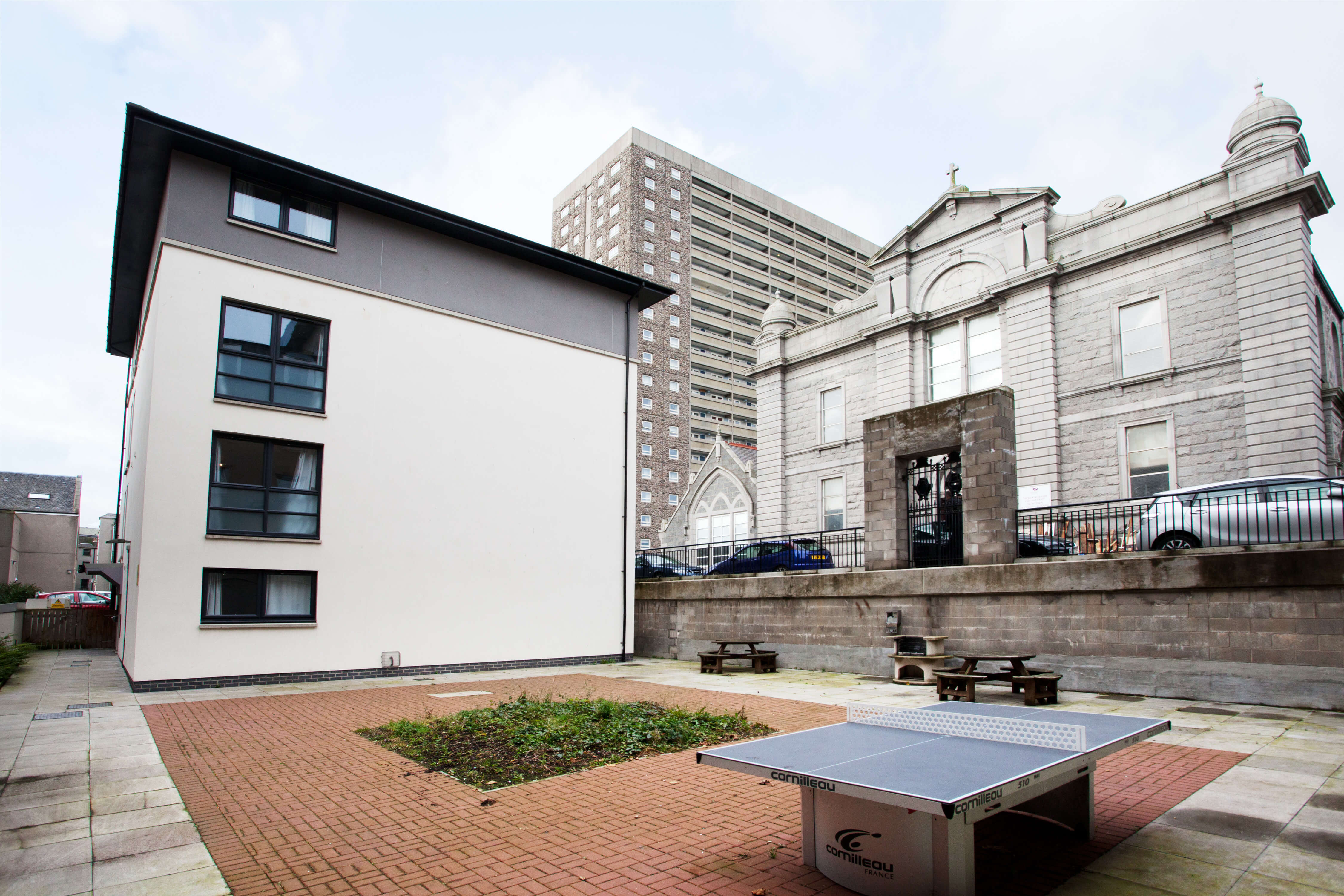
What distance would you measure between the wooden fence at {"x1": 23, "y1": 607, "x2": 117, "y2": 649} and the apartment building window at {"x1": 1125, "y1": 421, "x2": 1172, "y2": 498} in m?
29.0

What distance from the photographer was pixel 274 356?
1473 cm

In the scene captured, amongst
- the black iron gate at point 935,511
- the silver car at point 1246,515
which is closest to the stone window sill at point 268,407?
the black iron gate at point 935,511

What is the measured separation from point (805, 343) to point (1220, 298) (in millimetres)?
13886

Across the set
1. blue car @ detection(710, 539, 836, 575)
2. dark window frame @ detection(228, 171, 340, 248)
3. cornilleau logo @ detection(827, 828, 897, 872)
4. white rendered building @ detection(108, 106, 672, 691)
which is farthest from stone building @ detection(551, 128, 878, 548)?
cornilleau logo @ detection(827, 828, 897, 872)

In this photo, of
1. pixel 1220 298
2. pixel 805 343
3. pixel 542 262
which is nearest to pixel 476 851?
pixel 542 262

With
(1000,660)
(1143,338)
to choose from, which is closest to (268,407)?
(1000,660)

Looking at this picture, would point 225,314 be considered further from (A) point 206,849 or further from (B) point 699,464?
(B) point 699,464

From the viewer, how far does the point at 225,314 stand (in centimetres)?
1422

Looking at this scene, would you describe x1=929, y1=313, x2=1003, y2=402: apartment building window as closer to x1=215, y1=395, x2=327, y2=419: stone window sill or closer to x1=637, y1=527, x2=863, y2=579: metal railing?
x1=637, y1=527, x2=863, y2=579: metal railing

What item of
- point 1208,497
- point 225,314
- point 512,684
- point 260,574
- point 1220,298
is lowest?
point 512,684

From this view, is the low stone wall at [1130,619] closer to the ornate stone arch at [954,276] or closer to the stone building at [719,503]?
the ornate stone arch at [954,276]

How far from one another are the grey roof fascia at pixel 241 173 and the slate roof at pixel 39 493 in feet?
173

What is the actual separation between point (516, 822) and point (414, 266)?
1395cm

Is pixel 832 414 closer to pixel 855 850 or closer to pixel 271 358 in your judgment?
pixel 271 358
